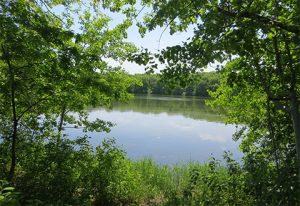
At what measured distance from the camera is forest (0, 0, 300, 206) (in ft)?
11.9

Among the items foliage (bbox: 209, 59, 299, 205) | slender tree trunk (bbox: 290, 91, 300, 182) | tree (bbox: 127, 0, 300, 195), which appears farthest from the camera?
foliage (bbox: 209, 59, 299, 205)

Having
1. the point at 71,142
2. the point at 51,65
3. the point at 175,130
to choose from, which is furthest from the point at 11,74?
the point at 175,130

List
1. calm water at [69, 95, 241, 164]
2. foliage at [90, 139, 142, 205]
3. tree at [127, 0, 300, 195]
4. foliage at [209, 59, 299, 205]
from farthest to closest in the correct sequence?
calm water at [69, 95, 241, 164] < foliage at [90, 139, 142, 205] < foliage at [209, 59, 299, 205] < tree at [127, 0, 300, 195]

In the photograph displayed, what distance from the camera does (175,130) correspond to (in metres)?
24.0

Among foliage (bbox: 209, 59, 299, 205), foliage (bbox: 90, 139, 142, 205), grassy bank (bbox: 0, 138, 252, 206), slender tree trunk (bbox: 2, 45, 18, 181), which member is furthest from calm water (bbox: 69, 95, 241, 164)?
slender tree trunk (bbox: 2, 45, 18, 181)

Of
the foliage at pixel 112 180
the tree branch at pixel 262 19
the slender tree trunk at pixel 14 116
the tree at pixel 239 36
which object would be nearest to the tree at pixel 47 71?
the slender tree trunk at pixel 14 116

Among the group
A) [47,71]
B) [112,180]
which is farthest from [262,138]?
[47,71]

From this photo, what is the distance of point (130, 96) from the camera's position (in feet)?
27.5

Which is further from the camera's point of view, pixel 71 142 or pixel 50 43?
pixel 71 142

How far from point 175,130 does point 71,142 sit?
17.7 meters

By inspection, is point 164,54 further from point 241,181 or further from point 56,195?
point 56,195

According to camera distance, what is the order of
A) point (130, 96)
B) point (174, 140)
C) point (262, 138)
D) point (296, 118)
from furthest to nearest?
point (174, 140) → point (130, 96) → point (262, 138) → point (296, 118)

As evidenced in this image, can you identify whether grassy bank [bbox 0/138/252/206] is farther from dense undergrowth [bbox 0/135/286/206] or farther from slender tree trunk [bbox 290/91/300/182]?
slender tree trunk [bbox 290/91/300/182]

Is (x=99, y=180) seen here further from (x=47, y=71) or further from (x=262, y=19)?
(x=262, y=19)
